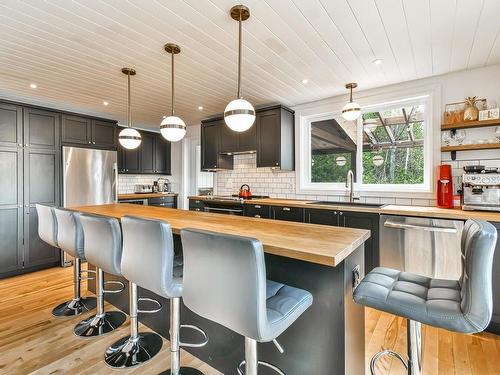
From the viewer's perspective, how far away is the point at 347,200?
365cm

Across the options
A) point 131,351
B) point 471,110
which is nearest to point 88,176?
point 131,351

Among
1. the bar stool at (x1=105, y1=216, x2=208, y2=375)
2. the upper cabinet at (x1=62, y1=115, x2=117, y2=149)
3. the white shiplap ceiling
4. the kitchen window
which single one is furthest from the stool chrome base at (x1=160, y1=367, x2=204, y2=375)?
the upper cabinet at (x1=62, y1=115, x2=117, y2=149)

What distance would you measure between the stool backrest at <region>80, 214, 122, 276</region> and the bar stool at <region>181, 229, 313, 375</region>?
0.77 meters

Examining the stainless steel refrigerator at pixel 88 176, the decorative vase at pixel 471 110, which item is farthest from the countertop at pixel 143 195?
the decorative vase at pixel 471 110

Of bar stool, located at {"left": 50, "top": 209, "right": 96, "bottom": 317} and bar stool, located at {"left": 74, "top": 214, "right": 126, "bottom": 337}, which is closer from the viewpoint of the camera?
bar stool, located at {"left": 74, "top": 214, "right": 126, "bottom": 337}

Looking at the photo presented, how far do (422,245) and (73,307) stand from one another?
3485mm

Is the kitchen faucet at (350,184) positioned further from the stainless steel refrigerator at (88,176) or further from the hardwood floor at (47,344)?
the stainless steel refrigerator at (88,176)

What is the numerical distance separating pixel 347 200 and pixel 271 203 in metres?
1.08

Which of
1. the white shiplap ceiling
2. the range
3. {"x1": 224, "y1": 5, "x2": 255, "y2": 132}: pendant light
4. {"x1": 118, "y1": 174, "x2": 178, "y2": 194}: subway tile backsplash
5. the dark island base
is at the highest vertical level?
the white shiplap ceiling

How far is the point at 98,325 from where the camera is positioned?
221 centimetres

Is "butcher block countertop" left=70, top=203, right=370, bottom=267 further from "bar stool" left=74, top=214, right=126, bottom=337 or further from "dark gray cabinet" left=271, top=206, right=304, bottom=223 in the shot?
"dark gray cabinet" left=271, top=206, right=304, bottom=223

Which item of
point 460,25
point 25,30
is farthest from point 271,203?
point 25,30

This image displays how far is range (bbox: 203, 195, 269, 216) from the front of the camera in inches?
154

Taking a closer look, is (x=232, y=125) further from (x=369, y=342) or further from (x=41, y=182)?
(x=41, y=182)
